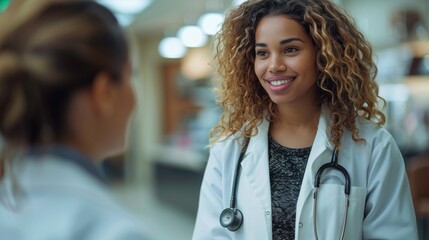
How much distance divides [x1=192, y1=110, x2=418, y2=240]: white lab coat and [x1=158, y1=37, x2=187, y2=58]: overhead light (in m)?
6.95

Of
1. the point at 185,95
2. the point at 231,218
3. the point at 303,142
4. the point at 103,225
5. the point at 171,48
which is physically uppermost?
the point at 171,48

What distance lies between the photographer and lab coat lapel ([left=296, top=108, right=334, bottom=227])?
124cm

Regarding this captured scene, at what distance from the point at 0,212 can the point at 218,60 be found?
90 cm

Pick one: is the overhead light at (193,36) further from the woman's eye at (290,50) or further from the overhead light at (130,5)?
the woman's eye at (290,50)

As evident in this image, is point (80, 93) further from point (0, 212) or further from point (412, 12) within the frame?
point (412, 12)

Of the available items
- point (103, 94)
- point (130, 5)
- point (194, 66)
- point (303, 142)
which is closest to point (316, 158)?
point (303, 142)

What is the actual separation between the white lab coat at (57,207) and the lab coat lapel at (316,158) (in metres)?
0.62

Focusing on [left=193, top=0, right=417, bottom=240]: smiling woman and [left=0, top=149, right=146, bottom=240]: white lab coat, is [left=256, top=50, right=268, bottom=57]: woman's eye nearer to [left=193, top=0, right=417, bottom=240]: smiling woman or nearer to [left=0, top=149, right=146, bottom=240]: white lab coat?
[left=193, top=0, right=417, bottom=240]: smiling woman

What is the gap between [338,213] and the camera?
121 cm

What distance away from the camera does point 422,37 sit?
5.42 m

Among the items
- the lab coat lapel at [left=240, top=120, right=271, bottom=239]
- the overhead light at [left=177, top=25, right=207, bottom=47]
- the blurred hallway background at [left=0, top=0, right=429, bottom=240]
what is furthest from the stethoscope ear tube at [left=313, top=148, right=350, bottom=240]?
the overhead light at [left=177, top=25, right=207, bottom=47]

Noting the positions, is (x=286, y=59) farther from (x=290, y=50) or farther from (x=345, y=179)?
(x=345, y=179)

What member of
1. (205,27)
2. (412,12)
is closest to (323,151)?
(412,12)

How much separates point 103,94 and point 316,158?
0.69m
